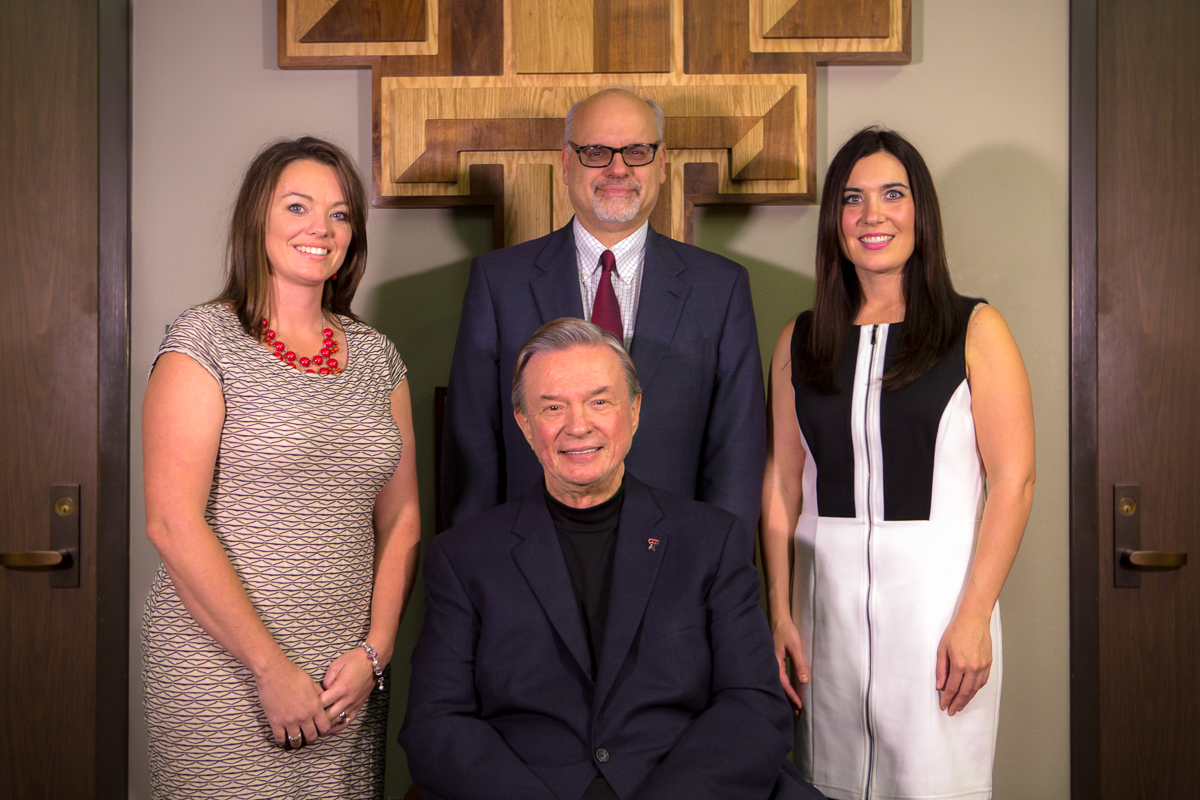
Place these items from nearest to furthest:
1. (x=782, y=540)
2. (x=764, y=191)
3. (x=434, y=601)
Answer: (x=434, y=601)
(x=782, y=540)
(x=764, y=191)

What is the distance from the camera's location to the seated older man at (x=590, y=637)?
1.58m

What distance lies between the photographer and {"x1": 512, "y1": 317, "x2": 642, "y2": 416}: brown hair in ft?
5.76

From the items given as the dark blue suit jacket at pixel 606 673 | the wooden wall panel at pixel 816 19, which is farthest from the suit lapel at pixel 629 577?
the wooden wall panel at pixel 816 19

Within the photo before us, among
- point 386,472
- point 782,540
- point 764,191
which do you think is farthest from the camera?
→ point 764,191

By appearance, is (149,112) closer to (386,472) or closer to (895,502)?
(386,472)

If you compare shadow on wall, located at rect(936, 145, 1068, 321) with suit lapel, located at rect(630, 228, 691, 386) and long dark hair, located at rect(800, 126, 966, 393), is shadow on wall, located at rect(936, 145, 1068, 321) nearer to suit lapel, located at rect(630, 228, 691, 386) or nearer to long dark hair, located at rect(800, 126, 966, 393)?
long dark hair, located at rect(800, 126, 966, 393)

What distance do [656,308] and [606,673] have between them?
864 mm

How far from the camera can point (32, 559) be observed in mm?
2621

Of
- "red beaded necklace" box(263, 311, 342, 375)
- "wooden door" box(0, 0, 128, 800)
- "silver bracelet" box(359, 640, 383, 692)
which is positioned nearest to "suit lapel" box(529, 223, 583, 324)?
"red beaded necklace" box(263, 311, 342, 375)

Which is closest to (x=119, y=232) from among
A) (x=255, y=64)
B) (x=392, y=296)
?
(x=255, y=64)

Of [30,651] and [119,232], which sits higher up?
[119,232]

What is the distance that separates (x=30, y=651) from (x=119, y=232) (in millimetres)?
1230

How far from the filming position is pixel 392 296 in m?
2.74

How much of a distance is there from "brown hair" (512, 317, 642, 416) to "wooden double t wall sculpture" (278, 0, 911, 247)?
3.03 feet
